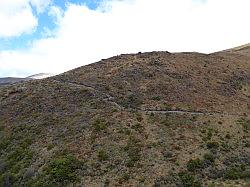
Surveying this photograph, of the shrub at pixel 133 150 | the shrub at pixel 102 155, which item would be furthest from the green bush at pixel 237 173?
the shrub at pixel 102 155

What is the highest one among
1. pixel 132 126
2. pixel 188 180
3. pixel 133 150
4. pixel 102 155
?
pixel 132 126

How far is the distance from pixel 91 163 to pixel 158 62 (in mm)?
38469

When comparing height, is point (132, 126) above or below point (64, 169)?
above

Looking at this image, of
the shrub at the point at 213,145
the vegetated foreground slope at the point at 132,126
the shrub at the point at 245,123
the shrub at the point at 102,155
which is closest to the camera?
the vegetated foreground slope at the point at 132,126

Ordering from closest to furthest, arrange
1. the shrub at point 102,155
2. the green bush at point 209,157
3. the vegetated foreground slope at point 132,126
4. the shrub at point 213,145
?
the vegetated foreground slope at point 132,126 → the green bush at point 209,157 → the shrub at point 102,155 → the shrub at point 213,145

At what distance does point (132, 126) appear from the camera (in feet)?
203

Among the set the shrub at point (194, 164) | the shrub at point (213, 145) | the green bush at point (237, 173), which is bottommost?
the green bush at point (237, 173)

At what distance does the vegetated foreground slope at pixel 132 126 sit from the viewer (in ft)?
172

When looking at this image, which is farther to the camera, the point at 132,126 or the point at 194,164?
the point at 132,126

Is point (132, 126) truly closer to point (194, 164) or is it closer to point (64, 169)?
point (194, 164)

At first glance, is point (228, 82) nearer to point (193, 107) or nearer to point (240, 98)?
point (240, 98)

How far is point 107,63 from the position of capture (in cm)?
9238

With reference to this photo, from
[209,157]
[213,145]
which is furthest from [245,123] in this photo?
[209,157]

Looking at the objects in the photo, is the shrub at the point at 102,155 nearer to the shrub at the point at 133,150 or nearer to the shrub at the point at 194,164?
the shrub at the point at 133,150
